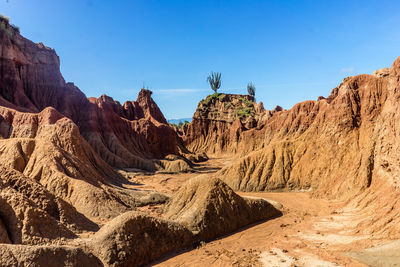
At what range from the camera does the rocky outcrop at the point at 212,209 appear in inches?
508

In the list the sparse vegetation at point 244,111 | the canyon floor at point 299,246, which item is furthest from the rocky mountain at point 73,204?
the sparse vegetation at point 244,111

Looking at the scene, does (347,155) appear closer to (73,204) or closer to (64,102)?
(73,204)

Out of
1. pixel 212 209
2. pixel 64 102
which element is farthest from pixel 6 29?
pixel 212 209

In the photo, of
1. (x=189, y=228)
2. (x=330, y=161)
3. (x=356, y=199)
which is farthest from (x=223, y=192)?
(x=330, y=161)

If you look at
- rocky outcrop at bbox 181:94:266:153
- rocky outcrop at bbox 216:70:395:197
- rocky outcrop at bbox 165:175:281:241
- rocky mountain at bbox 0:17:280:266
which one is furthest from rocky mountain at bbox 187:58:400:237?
rocky outcrop at bbox 181:94:266:153

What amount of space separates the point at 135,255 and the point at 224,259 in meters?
3.53

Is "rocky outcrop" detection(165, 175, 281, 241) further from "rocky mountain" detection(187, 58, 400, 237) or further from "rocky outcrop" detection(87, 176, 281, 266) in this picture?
"rocky mountain" detection(187, 58, 400, 237)

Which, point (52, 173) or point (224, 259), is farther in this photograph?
point (52, 173)

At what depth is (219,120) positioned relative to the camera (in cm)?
7581

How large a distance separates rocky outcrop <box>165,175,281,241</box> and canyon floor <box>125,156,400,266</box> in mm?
544

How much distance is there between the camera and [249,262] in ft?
33.2

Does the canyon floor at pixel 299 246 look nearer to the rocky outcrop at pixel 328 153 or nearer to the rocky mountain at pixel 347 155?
the rocky mountain at pixel 347 155

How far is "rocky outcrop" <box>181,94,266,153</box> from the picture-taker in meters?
70.2

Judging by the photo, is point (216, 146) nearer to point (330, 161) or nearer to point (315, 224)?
point (330, 161)
